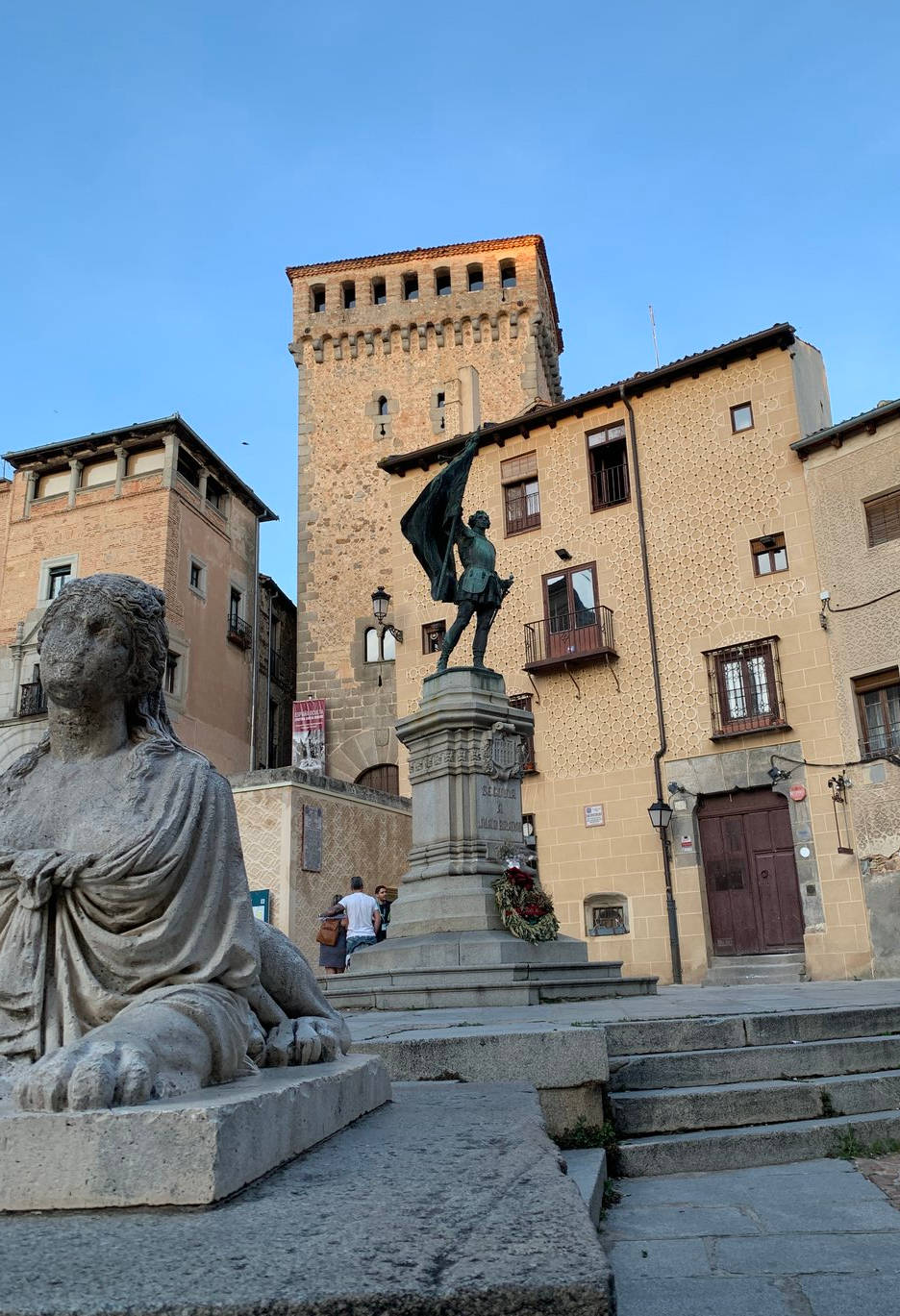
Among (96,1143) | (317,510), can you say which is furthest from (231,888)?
(317,510)

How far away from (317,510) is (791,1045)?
2782 cm

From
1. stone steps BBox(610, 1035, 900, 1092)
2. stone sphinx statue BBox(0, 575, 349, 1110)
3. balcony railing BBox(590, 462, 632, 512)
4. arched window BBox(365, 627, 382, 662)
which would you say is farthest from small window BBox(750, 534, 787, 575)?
stone sphinx statue BBox(0, 575, 349, 1110)

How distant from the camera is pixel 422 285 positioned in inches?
1293

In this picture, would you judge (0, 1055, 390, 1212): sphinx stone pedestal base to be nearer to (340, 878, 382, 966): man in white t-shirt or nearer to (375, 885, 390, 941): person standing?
(375, 885, 390, 941): person standing

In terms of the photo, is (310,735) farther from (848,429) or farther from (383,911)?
(848,429)

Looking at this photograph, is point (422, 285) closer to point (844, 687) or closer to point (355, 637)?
point (355, 637)

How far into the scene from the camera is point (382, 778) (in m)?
28.1

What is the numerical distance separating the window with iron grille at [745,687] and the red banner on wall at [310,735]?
469 inches

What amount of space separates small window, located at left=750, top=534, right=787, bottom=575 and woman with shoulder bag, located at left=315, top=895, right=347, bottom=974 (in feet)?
35.5

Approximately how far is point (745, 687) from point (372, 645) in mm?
12437

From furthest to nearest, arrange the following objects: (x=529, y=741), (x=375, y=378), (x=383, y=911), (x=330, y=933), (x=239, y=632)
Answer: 1. (x=375, y=378)
2. (x=239, y=632)
3. (x=529, y=741)
4. (x=383, y=911)
5. (x=330, y=933)

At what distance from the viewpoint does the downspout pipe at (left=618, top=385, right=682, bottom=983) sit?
62.0 ft

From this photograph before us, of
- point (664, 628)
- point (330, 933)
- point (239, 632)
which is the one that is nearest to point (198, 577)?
point (239, 632)

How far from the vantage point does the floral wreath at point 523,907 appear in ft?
30.2
